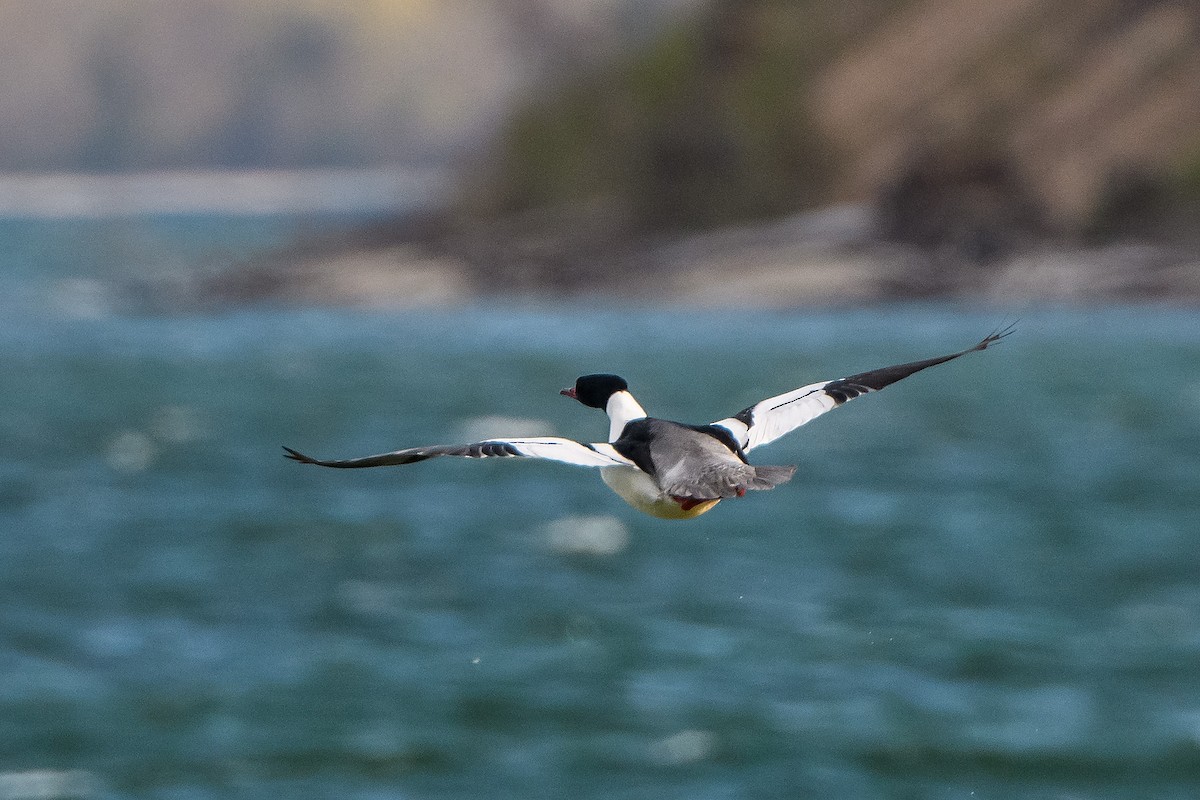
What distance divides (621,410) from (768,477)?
7.13 ft

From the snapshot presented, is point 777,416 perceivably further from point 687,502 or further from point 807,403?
point 687,502

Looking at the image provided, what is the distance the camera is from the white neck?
42.6ft

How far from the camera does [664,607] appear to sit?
102 ft

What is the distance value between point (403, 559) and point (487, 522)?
4.25 meters

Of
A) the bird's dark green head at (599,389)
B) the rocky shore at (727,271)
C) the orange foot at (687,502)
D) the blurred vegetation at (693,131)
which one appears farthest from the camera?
the blurred vegetation at (693,131)

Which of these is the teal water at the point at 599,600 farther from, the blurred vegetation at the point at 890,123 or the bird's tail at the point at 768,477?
the blurred vegetation at the point at 890,123

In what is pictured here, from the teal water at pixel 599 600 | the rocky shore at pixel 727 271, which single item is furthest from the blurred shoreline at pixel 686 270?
the teal water at pixel 599 600

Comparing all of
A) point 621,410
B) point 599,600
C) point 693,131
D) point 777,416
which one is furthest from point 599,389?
point 693,131

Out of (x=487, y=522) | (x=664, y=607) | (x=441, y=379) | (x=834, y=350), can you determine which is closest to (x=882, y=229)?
(x=834, y=350)

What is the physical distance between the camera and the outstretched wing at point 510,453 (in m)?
10.6

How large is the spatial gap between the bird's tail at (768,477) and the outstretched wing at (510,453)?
0.81 m

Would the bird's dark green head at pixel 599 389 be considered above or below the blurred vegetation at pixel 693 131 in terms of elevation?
below

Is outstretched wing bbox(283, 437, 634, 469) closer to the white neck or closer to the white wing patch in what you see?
the white wing patch

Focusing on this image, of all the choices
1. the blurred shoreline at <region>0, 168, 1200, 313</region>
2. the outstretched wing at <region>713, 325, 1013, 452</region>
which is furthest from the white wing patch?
the blurred shoreline at <region>0, 168, 1200, 313</region>
